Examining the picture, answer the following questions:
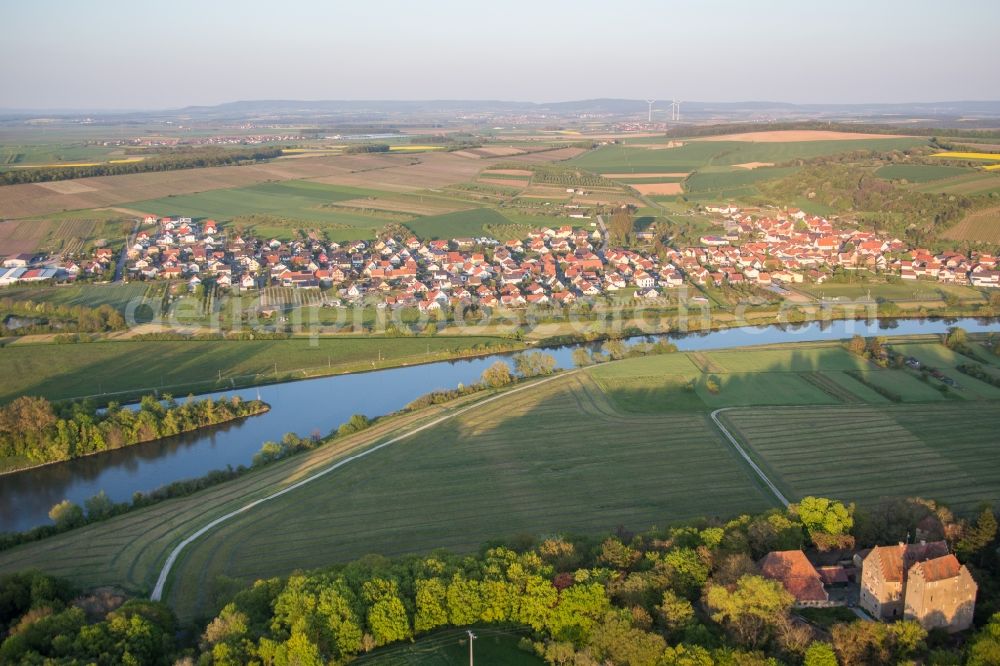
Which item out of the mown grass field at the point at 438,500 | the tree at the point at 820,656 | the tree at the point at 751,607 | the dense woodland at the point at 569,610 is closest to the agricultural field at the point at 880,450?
the mown grass field at the point at 438,500

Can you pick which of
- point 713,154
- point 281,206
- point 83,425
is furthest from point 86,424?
point 713,154

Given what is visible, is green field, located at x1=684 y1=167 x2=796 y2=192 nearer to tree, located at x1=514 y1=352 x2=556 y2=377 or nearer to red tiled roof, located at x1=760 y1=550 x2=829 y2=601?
tree, located at x1=514 y1=352 x2=556 y2=377

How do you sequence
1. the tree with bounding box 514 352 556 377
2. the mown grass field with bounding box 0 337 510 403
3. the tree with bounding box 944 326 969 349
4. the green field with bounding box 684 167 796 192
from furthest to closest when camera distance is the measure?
the green field with bounding box 684 167 796 192, the tree with bounding box 944 326 969 349, the tree with bounding box 514 352 556 377, the mown grass field with bounding box 0 337 510 403

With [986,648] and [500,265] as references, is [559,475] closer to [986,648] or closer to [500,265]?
[986,648]

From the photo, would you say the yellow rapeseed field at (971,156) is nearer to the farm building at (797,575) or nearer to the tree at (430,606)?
the farm building at (797,575)

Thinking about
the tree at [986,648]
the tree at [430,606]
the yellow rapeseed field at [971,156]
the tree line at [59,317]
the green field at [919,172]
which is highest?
the yellow rapeseed field at [971,156]

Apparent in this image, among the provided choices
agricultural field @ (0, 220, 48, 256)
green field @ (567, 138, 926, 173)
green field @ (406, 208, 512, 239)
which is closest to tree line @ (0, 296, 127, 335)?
agricultural field @ (0, 220, 48, 256)
